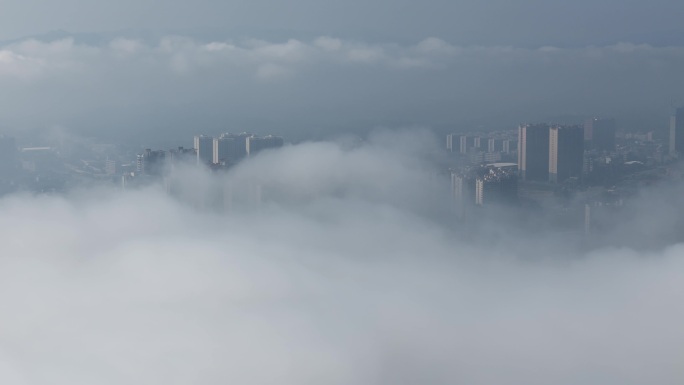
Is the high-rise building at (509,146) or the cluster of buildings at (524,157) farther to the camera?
the high-rise building at (509,146)

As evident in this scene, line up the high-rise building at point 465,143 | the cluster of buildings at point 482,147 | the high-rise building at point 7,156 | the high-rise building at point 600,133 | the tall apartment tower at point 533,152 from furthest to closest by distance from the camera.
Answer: the high-rise building at point 7,156
the high-rise building at point 465,143
the cluster of buildings at point 482,147
the high-rise building at point 600,133
the tall apartment tower at point 533,152

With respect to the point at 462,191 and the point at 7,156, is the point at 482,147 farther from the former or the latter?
the point at 7,156

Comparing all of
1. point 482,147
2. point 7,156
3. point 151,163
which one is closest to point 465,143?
point 482,147

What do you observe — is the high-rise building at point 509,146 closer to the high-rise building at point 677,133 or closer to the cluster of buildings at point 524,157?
the cluster of buildings at point 524,157

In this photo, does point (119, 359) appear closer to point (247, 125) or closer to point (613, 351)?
point (613, 351)

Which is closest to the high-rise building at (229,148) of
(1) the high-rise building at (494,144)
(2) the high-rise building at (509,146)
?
(1) the high-rise building at (494,144)

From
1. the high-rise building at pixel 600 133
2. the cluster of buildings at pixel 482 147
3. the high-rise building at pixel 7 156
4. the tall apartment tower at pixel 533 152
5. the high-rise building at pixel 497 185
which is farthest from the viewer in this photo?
the high-rise building at pixel 7 156

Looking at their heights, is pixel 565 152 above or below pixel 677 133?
below
